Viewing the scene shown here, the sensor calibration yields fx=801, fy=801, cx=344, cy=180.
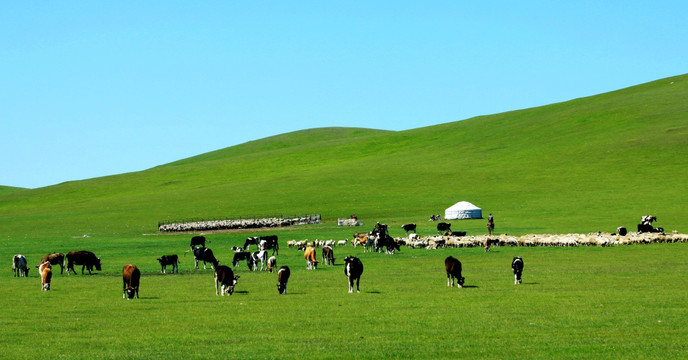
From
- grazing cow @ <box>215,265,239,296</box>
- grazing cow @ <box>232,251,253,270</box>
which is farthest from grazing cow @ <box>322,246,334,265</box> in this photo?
grazing cow @ <box>215,265,239,296</box>

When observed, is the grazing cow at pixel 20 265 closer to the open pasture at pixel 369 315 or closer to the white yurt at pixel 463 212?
the open pasture at pixel 369 315

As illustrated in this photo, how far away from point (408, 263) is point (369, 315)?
53.8 feet

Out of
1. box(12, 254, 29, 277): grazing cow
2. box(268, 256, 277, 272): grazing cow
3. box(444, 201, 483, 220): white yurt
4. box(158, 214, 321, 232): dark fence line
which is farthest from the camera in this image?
box(158, 214, 321, 232): dark fence line

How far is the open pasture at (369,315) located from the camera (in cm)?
1521

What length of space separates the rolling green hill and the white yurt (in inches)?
86.0

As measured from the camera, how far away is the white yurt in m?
70.8

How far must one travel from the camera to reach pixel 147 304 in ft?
73.0

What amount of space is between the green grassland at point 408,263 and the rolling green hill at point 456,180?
1.44 ft

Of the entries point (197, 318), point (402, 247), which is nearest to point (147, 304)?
point (197, 318)

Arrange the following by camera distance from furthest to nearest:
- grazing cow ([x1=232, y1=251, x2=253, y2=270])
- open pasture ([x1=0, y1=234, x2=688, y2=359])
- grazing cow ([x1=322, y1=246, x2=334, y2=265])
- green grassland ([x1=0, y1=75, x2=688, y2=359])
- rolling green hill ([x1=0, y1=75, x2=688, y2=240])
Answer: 1. rolling green hill ([x1=0, y1=75, x2=688, y2=240])
2. grazing cow ([x1=322, y1=246, x2=334, y2=265])
3. grazing cow ([x1=232, y1=251, x2=253, y2=270])
4. green grassland ([x1=0, y1=75, x2=688, y2=359])
5. open pasture ([x1=0, y1=234, x2=688, y2=359])

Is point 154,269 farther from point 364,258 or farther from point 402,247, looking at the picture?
point 402,247

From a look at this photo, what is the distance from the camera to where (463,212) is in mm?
70812

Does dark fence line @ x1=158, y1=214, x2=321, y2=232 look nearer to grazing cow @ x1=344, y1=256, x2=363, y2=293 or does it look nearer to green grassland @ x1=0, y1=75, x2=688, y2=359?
green grassland @ x1=0, y1=75, x2=688, y2=359

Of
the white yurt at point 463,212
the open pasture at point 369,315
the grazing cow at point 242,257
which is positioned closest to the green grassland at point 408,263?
the open pasture at point 369,315
